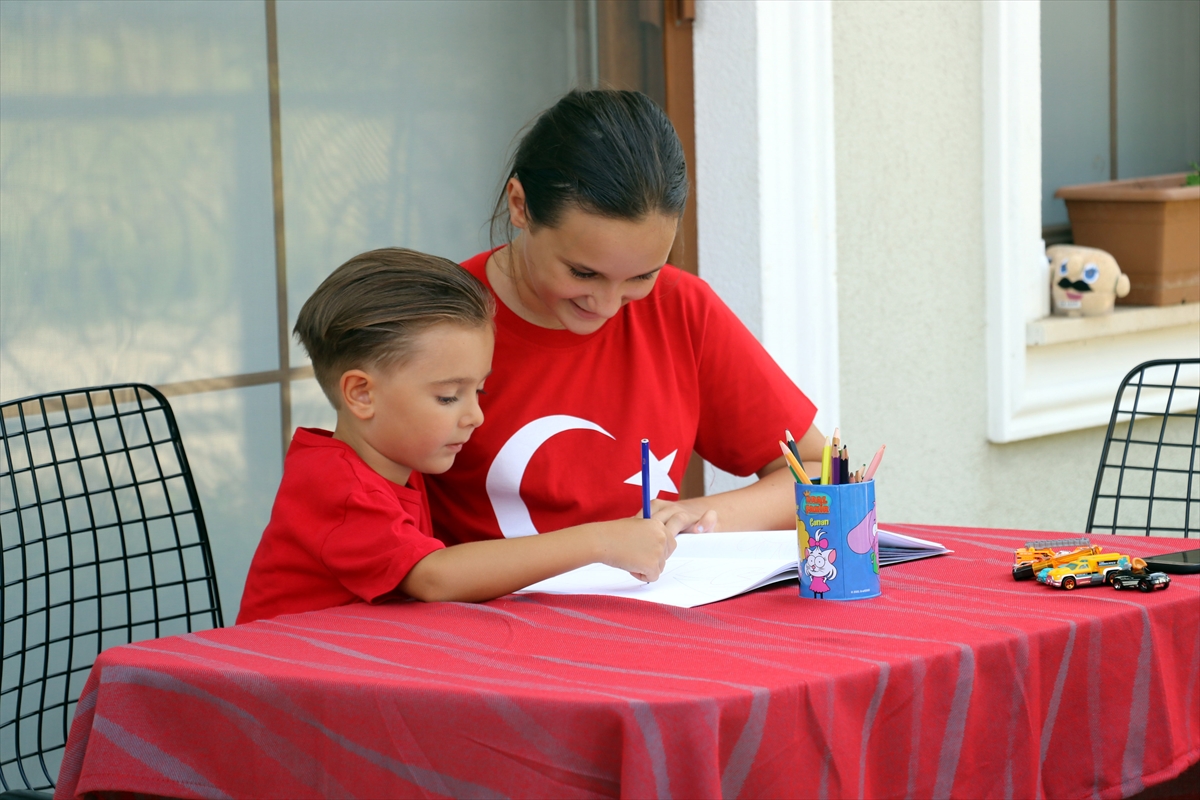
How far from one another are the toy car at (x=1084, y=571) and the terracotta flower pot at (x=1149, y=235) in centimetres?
212

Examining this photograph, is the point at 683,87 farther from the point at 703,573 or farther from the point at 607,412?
the point at 703,573

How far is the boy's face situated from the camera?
1.36 metres

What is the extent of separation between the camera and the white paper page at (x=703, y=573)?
1201 mm

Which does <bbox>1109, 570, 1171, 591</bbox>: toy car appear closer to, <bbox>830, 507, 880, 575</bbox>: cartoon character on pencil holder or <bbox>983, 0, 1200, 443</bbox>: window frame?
<bbox>830, 507, 880, 575</bbox>: cartoon character on pencil holder

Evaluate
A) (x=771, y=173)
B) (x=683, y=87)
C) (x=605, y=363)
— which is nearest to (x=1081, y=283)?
(x=771, y=173)

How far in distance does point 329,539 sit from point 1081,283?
219cm

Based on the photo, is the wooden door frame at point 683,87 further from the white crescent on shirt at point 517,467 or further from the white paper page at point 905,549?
the white paper page at point 905,549

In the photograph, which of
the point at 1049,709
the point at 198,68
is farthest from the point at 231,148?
the point at 1049,709

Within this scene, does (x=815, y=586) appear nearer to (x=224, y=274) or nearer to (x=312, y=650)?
(x=312, y=650)

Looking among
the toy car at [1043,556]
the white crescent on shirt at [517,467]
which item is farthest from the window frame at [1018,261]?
the toy car at [1043,556]

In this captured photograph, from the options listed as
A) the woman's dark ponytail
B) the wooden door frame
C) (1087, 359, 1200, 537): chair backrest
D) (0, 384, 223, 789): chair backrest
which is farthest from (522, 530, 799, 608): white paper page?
(1087, 359, 1200, 537): chair backrest

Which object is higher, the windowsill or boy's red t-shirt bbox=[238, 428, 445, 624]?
the windowsill

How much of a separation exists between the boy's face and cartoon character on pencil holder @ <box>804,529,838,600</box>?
429 millimetres

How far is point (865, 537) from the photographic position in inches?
45.9
